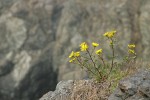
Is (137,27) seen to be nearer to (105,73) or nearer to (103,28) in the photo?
(103,28)

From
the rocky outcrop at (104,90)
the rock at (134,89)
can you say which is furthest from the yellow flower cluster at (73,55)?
the rock at (134,89)

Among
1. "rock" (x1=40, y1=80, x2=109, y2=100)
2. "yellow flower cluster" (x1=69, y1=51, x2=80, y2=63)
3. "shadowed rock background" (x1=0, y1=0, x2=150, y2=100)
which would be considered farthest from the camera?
"shadowed rock background" (x1=0, y1=0, x2=150, y2=100)

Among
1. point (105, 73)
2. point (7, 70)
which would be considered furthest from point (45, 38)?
point (105, 73)

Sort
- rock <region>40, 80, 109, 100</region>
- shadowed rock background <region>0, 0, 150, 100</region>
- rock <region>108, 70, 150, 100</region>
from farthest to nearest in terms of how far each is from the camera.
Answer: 1. shadowed rock background <region>0, 0, 150, 100</region>
2. rock <region>40, 80, 109, 100</region>
3. rock <region>108, 70, 150, 100</region>

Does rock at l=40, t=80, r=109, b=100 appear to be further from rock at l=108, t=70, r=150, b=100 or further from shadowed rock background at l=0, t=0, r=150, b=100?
shadowed rock background at l=0, t=0, r=150, b=100

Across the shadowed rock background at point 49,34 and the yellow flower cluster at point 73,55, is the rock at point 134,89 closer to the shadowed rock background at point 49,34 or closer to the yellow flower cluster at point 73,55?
the yellow flower cluster at point 73,55

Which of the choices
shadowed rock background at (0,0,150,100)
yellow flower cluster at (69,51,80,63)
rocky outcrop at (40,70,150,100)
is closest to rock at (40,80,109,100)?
rocky outcrop at (40,70,150,100)

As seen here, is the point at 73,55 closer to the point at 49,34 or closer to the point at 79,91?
the point at 79,91

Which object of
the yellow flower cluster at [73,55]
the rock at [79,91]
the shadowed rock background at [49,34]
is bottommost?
the rock at [79,91]
